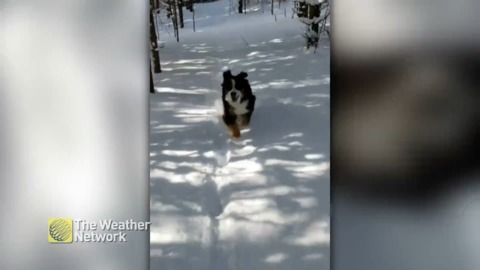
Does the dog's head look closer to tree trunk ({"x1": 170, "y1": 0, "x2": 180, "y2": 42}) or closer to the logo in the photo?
tree trunk ({"x1": 170, "y1": 0, "x2": 180, "y2": 42})

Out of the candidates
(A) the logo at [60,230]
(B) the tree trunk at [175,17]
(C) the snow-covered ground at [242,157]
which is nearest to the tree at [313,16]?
(C) the snow-covered ground at [242,157]

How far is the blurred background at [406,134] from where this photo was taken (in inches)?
72.0

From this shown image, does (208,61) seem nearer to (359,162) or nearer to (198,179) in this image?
(198,179)

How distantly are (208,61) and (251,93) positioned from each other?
0.62 feet

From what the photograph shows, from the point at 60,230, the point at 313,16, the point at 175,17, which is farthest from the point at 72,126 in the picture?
the point at 313,16

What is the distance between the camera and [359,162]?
1854 millimetres

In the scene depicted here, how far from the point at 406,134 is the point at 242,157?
570 millimetres

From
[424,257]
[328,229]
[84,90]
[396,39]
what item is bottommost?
[424,257]

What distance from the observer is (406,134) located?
6.06ft

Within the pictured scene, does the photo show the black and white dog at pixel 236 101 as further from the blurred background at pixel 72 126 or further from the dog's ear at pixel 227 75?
the blurred background at pixel 72 126

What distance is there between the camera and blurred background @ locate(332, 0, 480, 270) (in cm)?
183

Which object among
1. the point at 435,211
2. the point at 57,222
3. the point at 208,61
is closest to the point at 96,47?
the point at 208,61

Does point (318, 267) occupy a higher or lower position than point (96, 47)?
lower

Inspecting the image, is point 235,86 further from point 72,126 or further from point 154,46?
point 72,126
